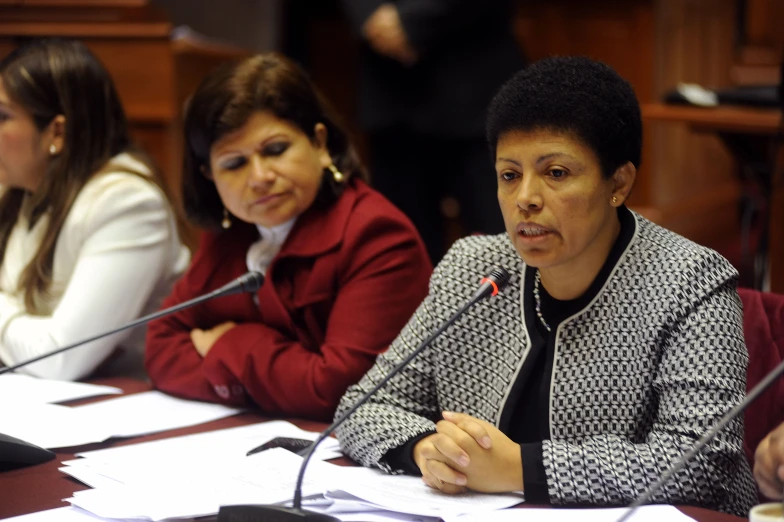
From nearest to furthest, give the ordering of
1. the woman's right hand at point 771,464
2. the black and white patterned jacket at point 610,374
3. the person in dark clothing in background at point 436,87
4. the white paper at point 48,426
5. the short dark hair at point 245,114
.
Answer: the woman's right hand at point 771,464
the black and white patterned jacket at point 610,374
the white paper at point 48,426
the short dark hair at point 245,114
the person in dark clothing in background at point 436,87

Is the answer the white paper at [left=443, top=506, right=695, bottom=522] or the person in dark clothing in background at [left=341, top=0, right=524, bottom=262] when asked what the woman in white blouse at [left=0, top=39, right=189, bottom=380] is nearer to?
the person in dark clothing in background at [left=341, top=0, right=524, bottom=262]

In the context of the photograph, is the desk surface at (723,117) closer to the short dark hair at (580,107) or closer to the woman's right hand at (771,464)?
the short dark hair at (580,107)

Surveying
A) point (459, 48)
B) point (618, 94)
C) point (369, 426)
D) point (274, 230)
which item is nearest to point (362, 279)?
point (274, 230)

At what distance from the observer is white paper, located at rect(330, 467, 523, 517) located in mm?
1504

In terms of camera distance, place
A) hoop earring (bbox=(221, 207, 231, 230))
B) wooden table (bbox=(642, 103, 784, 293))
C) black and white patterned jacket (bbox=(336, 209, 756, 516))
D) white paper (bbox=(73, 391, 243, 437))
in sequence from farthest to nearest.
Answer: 1. wooden table (bbox=(642, 103, 784, 293))
2. hoop earring (bbox=(221, 207, 231, 230))
3. white paper (bbox=(73, 391, 243, 437))
4. black and white patterned jacket (bbox=(336, 209, 756, 516))

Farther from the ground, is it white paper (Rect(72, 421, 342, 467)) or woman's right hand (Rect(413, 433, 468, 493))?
woman's right hand (Rect(413, 433, 468, 493))

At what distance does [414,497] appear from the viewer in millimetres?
1566

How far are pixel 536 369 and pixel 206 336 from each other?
86 cm

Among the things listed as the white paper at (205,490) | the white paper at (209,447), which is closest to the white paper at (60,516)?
the white paper at (205,490)

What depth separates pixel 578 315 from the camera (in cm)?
170

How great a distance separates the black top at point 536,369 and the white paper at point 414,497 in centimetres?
6

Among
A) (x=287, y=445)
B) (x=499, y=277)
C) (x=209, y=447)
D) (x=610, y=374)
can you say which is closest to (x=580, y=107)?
(x=499, y=277)

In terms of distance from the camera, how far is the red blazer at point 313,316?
2.08m

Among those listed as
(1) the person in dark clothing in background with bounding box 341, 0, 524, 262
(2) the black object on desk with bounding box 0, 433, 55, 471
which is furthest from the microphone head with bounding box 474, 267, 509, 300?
(1) the person in dark clothing in background with bounding box 341, 0, 524, 262
